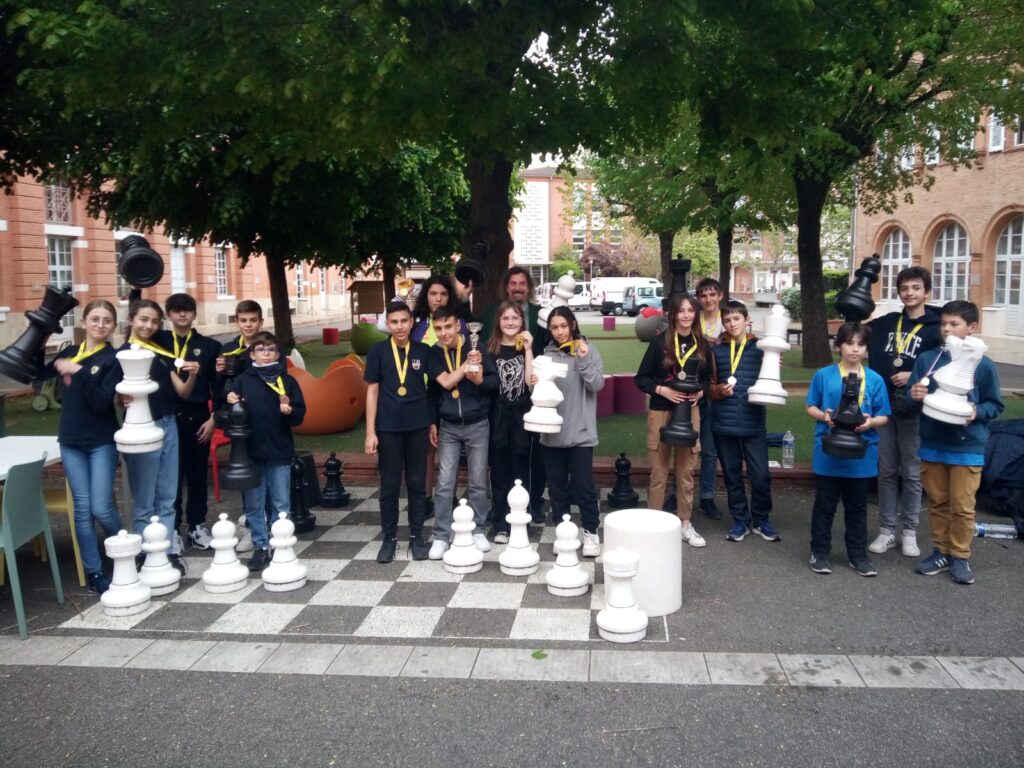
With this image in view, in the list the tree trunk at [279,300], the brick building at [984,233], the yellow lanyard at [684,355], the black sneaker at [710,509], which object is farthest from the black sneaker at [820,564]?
the brick building at [984,233]

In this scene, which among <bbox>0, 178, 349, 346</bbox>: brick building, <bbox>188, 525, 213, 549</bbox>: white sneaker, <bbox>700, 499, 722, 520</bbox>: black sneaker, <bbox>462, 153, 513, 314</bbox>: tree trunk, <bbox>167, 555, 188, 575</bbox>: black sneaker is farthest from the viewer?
<bbox>0, 178, 349, 346</bbox>: brick building

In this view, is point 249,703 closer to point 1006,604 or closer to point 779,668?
point 779,668

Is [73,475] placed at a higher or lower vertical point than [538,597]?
higher

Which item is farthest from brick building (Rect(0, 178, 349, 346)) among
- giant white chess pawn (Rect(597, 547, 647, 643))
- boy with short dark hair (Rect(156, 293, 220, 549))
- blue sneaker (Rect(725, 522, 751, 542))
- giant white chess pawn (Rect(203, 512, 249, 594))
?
giant white chess pawn (Rect(597, 547, 647, 643))

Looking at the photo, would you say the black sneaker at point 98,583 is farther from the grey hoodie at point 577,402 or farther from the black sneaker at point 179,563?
the grey hoodie at point 577,402

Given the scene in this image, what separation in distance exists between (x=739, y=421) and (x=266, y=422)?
3.29 meters

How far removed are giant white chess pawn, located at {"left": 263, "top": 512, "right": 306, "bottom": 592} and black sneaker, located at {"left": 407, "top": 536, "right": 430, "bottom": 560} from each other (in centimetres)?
82

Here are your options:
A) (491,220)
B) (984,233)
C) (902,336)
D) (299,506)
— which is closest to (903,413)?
(902,336)

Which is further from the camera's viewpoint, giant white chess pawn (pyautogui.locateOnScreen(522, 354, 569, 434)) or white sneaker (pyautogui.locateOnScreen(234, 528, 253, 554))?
white sneaker (pyautogui.locateOnScreen(234, 528, 253, 554))

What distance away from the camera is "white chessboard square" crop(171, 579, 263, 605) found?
5.25 meters

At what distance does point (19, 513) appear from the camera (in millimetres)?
4848

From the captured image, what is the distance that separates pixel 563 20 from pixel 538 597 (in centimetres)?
444

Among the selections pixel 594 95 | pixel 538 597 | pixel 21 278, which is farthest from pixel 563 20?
pixel 21 278

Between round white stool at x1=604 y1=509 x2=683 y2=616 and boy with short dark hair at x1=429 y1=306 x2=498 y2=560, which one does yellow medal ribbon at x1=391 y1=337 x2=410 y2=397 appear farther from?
round white stool at x1=604 y1=509 x2=683 y2=616
